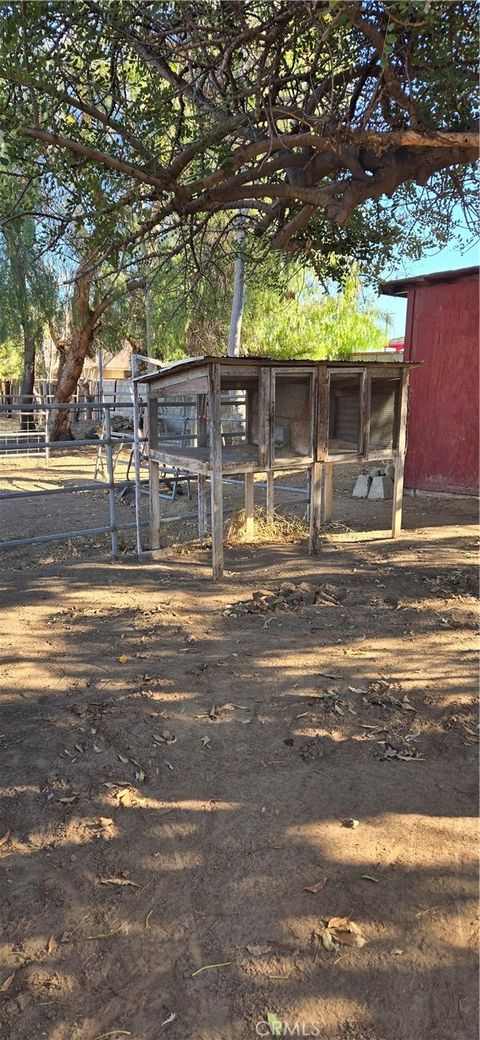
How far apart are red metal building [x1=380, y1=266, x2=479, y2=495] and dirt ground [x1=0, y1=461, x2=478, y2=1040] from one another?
5172 mm

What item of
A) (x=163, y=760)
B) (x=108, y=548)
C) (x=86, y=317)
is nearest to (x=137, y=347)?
(x=86, y=317)

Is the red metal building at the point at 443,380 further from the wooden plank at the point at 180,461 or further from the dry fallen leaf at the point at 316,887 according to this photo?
the dry fallen leaf at the point at 316,887

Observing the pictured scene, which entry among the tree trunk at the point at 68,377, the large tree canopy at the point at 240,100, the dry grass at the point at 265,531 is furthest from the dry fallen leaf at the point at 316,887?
the tree trunk at the point at 68,377

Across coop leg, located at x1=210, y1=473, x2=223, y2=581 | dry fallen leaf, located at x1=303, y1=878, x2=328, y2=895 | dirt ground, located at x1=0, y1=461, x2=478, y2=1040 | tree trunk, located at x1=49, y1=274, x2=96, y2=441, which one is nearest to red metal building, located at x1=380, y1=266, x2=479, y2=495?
dirt ground, located at x1=0, y1=461, x2=478, y2=1040

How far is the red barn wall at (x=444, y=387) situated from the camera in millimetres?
9539

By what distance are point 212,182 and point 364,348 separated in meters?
19.7

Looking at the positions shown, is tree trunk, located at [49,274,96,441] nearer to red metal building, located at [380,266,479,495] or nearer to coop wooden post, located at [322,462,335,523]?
red metal building, located at [380,266,479,495]

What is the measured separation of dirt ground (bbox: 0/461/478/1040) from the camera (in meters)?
1.82

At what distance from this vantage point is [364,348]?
23.6 meters

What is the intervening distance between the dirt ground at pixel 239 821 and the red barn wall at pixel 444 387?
5169mm

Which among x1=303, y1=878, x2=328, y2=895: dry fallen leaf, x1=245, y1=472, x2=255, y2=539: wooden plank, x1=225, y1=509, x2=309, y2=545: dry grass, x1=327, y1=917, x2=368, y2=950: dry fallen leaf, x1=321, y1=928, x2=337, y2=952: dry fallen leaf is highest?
x1=245, y1=472, x2=255, y2=539: wooden plank

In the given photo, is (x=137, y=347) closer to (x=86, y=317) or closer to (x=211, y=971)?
(x=86, y=317)

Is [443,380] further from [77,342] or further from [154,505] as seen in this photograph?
[77,342]

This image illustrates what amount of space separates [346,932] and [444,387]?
29.4 feet
